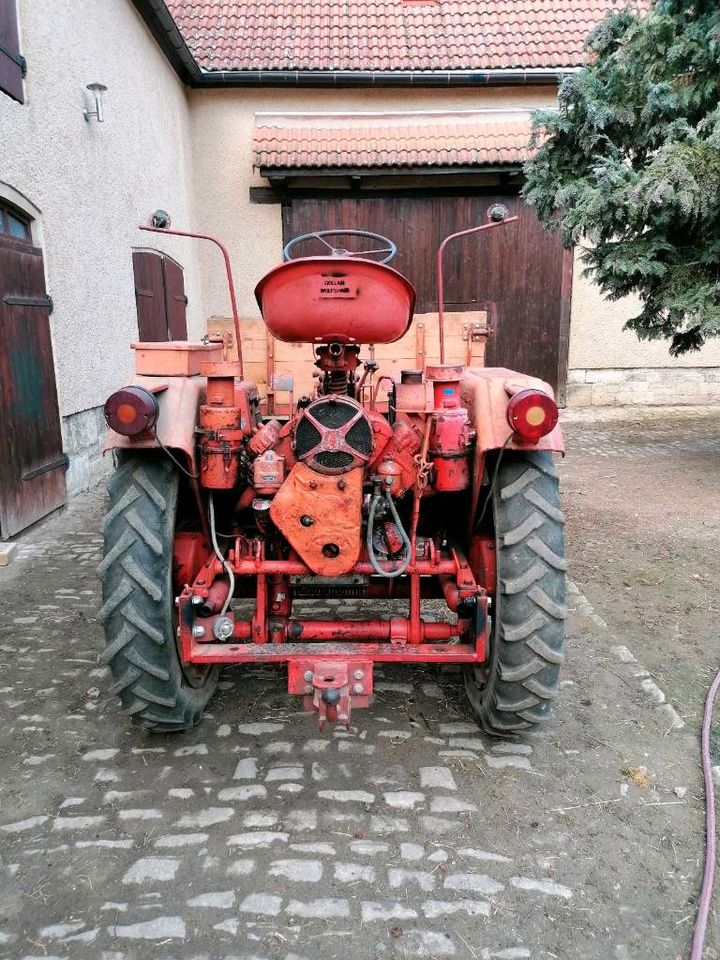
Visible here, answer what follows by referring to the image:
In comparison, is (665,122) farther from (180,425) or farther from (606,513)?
(180,425)

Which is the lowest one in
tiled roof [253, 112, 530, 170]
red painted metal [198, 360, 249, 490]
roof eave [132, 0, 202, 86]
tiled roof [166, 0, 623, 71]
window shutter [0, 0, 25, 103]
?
red painted metal [198, 360, 249, 490]

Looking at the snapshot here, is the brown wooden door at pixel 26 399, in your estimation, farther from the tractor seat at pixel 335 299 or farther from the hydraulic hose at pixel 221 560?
the tractor seat at pixel 335 299

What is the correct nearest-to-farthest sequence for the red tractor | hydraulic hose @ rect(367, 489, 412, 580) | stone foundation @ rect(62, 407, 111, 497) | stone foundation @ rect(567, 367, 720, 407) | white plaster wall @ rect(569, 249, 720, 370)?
the red tractor
hydraulic hose @ rect(367, 489, 412, 580)
stone foundation @ rect(62, 407, 111, 497)
white plaster wall @ rect(569, 249, 720, 370)
stone foundation @ rect(567, 367, 720, 407)

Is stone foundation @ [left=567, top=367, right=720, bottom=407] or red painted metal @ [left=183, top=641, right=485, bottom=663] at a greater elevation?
stone foundation @ [left=567, top=367, right=720, bottom=407]

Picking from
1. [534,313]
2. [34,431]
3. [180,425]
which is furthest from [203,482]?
[534,313]

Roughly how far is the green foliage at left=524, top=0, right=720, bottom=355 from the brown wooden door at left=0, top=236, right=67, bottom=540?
493cm

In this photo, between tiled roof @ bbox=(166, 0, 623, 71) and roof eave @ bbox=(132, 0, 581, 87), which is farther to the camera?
tiled roof @ bbox=(166, 0, 623, 71)

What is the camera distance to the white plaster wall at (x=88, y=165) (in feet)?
19.0

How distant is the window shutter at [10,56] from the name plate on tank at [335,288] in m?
4.30

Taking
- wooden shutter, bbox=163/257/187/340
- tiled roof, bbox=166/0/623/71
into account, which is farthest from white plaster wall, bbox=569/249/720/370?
wooden shutter, bbox=163/257/187/340

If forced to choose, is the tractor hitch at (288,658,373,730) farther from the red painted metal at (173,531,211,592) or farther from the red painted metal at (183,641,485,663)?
the red painted metal at (173,531,211,592)

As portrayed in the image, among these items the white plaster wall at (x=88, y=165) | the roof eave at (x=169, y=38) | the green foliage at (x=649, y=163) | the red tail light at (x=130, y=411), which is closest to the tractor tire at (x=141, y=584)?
the red tail light at (x=130, y=411)

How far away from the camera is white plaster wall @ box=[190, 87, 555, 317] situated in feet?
34.9

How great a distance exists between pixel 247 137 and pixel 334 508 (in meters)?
9.89
